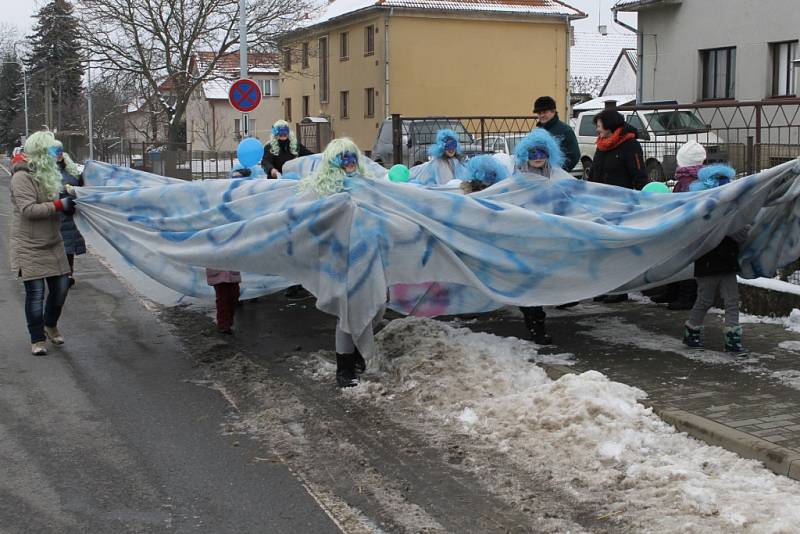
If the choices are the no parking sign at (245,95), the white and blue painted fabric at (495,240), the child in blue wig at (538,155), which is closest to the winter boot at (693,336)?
the white and blue painted fabric at (495,240)

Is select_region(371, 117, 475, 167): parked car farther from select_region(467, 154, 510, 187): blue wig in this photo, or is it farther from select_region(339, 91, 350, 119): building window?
select_region(339, 91, 350, 119): building window

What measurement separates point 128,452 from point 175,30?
111ft

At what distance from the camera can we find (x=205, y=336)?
343 inches

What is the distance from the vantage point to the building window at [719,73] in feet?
88.2

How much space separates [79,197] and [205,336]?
1647 mm

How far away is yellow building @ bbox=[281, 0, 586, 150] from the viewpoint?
41812mm

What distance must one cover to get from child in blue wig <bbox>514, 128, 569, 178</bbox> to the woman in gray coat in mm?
3833

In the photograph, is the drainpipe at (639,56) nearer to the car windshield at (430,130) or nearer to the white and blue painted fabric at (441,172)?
the car windshield at (430,130)

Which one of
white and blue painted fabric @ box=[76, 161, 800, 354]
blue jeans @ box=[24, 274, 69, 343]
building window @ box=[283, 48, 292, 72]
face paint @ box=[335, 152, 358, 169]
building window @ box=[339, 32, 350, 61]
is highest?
building window @ box=[339, 32, 350, 61]

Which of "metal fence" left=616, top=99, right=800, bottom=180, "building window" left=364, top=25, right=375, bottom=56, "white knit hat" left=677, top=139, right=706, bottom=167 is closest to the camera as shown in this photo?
"white knit hat" left=677, top=139, right=706, bottom=167

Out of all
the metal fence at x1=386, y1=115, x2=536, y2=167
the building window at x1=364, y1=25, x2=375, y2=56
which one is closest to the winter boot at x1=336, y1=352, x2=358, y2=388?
the metal fence at x1=386, y1=115, x2=536, y2=167

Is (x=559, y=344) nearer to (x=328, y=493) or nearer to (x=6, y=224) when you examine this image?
(x=328, y=493)

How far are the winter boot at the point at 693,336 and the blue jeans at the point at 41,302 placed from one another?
518 cm

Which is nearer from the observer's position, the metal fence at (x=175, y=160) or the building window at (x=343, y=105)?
→ the metal fence at (x=175, y=160)
